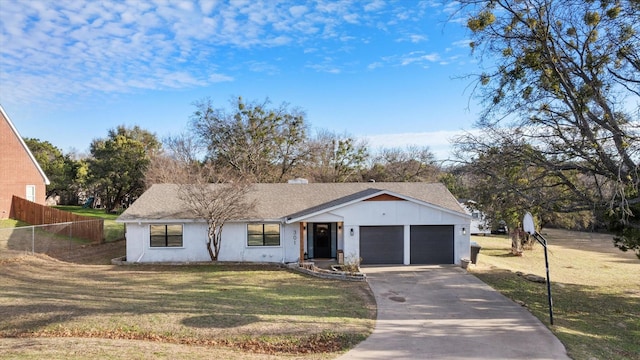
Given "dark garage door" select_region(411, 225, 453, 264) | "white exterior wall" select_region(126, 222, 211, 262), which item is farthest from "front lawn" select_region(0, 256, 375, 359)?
"dark garage door" select_region(411, 225, 453, 264)

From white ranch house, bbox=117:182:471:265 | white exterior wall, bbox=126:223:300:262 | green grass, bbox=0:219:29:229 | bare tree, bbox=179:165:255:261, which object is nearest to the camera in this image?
bare tree, bbox=179:165:255:261

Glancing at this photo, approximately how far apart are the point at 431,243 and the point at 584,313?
27.3 feet

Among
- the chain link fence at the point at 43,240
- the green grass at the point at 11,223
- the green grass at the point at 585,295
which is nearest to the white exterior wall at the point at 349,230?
the green grass at the point at 585,295

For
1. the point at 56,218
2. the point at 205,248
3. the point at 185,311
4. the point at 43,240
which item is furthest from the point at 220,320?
the point at 56,218

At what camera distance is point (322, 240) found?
23062 mm

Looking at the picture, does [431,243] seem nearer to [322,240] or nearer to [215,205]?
[322,240]

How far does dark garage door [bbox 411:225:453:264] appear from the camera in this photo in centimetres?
2152

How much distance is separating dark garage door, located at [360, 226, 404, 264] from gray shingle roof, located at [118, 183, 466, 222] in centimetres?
192

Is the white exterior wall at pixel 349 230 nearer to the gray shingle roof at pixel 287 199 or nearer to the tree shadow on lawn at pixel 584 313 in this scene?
the gray shingle roof at pixel 287 199

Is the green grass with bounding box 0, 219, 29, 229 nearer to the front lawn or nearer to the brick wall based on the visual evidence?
the brick wall

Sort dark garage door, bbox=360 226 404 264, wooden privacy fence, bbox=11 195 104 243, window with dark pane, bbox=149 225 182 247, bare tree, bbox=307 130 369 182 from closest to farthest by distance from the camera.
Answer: dark garage door, bbox=360 226 404 264 < window with dark pane, bbox=149 225 182 247 < wooden privacy fence, bbox=11 195 104 243 < bare tree, bbox=307 130 369 182

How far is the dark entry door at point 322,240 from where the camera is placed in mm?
22983

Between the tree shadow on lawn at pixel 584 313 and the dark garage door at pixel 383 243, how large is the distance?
4.11m

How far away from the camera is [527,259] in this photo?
2855 centimetres
